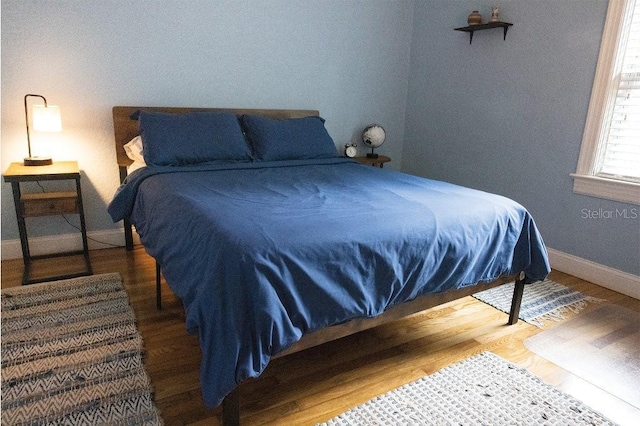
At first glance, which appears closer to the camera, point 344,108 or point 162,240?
point 162,240

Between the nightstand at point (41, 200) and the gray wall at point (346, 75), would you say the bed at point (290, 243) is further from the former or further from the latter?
the gray wall at point (346, 75)

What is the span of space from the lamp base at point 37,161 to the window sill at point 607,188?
3431 mm

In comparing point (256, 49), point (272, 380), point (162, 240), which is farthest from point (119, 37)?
point (272, 380)

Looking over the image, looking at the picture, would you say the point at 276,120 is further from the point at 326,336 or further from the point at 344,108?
the point at 326,336

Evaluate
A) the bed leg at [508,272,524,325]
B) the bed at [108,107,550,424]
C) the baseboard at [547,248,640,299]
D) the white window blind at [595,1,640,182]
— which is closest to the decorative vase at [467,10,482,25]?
the white window blind at [595,1,640,182]

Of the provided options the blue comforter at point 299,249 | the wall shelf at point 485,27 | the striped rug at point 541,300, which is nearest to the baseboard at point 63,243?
the blue comforter at point 299,249

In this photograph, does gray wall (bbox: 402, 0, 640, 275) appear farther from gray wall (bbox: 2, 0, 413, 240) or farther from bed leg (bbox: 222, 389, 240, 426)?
bed leg (bbox: 222, 389, 240, 426)

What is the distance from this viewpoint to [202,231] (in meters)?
1.58

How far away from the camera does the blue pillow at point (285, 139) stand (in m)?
3.00

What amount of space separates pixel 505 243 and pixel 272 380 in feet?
4.07

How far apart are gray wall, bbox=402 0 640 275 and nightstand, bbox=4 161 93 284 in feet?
9.76

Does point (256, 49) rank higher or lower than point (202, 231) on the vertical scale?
higher

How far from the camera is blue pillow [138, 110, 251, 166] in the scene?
2660mm

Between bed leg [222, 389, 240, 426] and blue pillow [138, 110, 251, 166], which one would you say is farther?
blue pillow [138, 110, 251, 166]
